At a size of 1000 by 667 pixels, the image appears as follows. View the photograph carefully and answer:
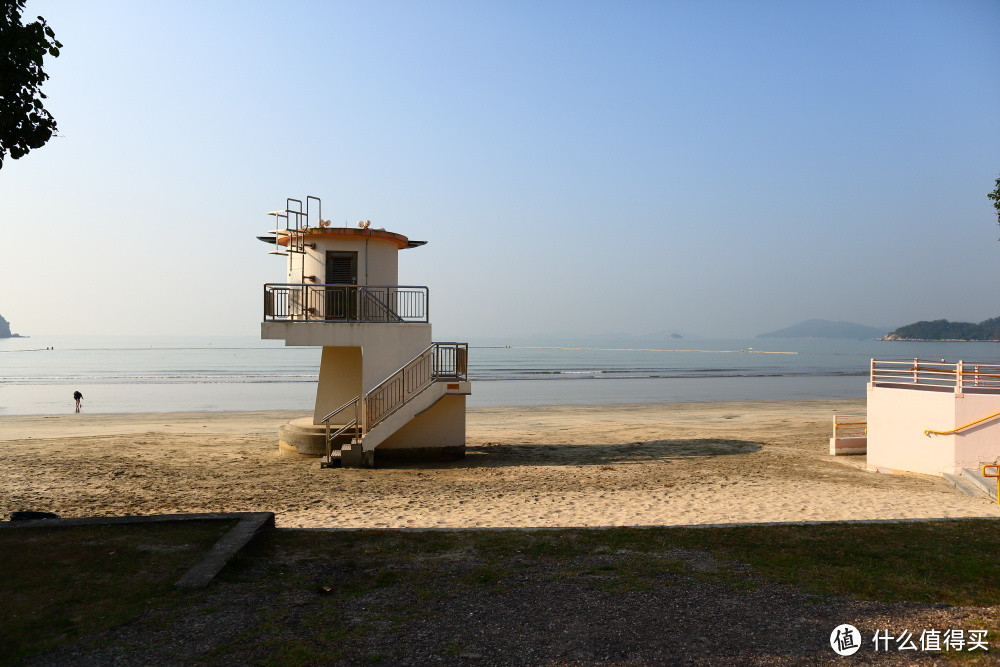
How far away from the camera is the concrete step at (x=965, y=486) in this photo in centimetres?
1243

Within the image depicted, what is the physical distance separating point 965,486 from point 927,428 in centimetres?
185

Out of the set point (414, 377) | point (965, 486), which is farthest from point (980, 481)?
point (414, 377)

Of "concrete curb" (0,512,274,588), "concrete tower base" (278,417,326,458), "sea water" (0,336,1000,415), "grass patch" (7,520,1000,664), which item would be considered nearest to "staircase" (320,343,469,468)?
"concrete tower base" (278,417,326,458)

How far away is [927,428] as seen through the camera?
1463 centimetres

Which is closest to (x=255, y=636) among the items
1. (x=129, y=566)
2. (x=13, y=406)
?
(x=129, y=566)

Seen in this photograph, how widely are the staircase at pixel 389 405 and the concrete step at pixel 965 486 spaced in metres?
10.5

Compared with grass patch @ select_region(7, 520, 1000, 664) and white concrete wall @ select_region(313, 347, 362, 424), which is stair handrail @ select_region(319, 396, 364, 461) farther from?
grass patch @ select_region(7, 520, 1000, 664)

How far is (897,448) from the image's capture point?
15.2 m

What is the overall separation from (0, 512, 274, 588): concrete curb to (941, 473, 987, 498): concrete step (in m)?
11.9

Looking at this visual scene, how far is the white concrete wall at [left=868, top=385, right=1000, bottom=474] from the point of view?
1385 centimetres

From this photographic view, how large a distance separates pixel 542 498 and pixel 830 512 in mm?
4663

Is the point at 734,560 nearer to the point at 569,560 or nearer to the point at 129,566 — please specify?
the point at 569,560

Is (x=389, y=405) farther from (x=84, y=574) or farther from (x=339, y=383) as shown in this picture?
(x=84, y=574)

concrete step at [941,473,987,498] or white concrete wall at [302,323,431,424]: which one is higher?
white concrete wall at [302,323,431,424]
